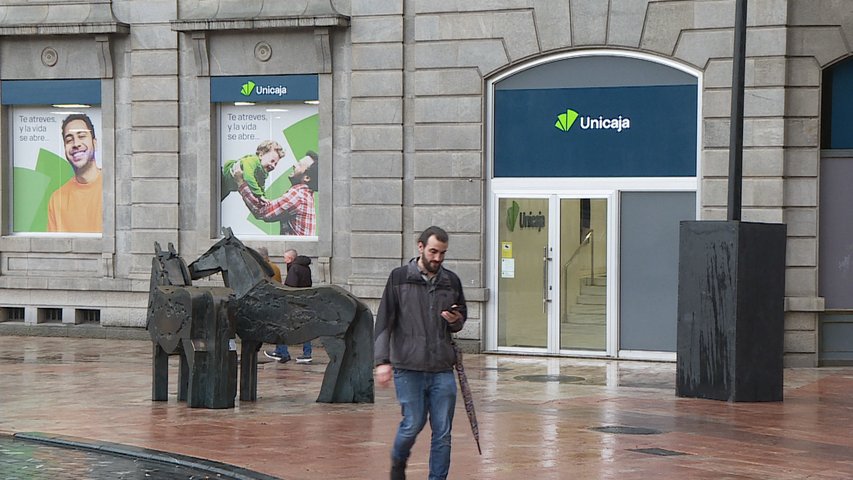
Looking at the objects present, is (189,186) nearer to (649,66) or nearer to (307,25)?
(307,25)

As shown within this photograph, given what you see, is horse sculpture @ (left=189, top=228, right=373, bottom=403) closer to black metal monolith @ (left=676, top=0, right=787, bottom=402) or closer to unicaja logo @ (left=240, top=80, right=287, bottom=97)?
black metal monolith @ (left=676, top=0, right=787, bottom=402)

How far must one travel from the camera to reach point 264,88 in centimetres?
2281

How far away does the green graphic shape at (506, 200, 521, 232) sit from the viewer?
70.2ft

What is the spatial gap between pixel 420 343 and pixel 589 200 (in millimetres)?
11665

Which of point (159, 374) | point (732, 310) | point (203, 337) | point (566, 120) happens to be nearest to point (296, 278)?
point (566, 120)

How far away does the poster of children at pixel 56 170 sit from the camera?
24.1 meters

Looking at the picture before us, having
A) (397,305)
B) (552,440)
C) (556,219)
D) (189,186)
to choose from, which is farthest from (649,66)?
(397,305)

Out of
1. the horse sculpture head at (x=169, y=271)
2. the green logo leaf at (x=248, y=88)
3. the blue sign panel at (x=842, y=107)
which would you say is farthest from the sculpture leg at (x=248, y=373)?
the blue sign panel at (x=842, y=107)

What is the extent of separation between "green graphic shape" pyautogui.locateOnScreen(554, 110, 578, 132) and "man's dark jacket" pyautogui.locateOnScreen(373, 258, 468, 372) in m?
11.7

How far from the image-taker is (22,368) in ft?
63.0

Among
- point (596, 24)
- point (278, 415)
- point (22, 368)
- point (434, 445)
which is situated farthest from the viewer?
point (596, 24)

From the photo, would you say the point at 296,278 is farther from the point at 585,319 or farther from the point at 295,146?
the point at 585,319

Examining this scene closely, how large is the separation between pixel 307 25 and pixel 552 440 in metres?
10.9

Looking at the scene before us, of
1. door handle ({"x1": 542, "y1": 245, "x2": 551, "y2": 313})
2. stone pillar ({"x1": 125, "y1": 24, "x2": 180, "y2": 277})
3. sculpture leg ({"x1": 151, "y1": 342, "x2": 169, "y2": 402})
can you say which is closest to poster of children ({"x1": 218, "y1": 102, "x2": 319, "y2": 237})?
stone pillar ({"x1": 125, "y1": 24, "x2": 180, "y2": 277})
